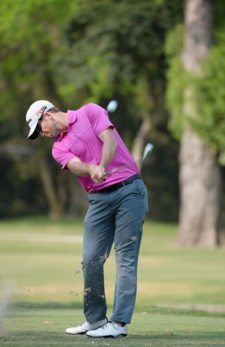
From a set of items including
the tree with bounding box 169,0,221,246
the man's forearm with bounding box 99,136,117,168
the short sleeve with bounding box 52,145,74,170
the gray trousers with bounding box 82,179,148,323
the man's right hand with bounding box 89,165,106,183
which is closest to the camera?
the man's right hand with bounding box 89,165,106,183

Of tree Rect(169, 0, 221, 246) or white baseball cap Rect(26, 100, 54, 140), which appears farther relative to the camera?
tree Rect(169, 0, 221, 246)

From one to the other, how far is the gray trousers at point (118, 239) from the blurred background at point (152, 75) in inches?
951

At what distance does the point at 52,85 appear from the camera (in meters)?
51.5

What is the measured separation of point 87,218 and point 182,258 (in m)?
18.8

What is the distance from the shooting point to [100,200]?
10.1m

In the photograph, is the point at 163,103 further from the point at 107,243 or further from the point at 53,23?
the point at 107,243

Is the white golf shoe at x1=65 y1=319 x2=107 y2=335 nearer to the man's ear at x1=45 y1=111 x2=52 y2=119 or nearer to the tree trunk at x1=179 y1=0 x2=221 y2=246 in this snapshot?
the man's ear at x1=45 y1=111 x2=52 y2=119

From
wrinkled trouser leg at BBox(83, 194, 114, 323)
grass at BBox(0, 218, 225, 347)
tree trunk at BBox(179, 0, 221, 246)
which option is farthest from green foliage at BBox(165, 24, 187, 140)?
wrinkled trouser leg at BBox(83, 194, 114, 323)

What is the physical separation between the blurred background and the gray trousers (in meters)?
24.2

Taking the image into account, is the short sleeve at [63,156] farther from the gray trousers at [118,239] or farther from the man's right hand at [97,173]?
the gray trousers at [118,239]

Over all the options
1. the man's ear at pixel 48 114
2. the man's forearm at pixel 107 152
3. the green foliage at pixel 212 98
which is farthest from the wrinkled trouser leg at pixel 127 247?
the green foliage at pixel 212 98

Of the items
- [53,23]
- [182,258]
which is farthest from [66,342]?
[53,23]

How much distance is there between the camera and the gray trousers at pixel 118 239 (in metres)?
10.0

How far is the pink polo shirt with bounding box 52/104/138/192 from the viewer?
32.6 feet
